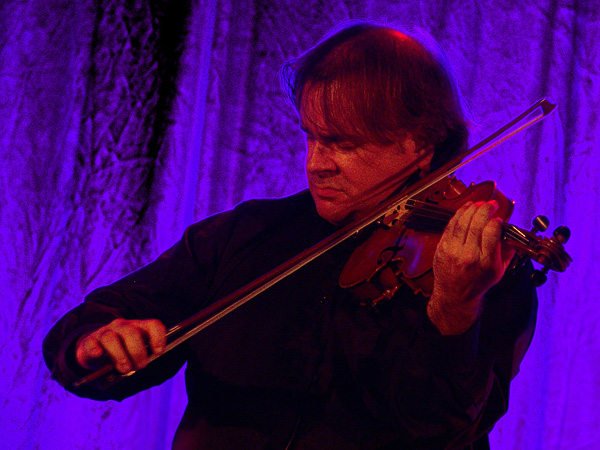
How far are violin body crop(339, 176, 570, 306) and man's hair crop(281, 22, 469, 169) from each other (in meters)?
0.13

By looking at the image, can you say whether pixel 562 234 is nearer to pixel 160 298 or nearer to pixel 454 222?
pixel 454 222

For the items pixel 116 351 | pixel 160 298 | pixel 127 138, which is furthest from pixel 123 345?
pixel 127 138

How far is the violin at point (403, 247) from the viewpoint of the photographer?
79 cm

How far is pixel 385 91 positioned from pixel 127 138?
0.89 m

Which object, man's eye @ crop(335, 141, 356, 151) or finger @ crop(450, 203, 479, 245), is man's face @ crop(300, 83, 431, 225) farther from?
finger @ crop(450, 203, 479, 245)

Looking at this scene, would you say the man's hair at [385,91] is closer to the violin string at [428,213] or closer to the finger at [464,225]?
the violin string at [428,213]

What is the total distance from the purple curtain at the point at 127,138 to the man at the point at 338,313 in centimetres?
48

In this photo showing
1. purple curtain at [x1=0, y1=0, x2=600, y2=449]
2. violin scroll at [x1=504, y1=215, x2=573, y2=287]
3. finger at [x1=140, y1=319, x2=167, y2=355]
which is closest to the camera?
violin scroll at [x1=504, y1=215, x2=573, y2=287]

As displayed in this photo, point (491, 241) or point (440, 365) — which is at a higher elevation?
point (491, 241)

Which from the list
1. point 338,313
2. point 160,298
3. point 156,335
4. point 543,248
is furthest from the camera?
point 160,298

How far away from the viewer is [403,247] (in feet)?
2.93

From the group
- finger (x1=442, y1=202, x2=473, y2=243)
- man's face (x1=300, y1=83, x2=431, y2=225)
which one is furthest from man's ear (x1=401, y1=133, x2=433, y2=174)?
finger (x1=442, y1=202, x2=473, y2=243)

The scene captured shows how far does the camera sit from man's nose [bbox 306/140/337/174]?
1.01 metres

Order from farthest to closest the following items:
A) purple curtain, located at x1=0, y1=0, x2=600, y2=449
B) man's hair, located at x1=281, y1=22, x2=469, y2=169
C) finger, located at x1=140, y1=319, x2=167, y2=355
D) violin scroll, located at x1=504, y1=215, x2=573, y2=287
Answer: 1. purple curtain, located at x1=0, y1=0, x2=600, y2=449
2. man's hair, located at x1=281, y1=22, x2=469, y2=169
3. finger, located at x1=140, y1=319, x2=167, y2=355
4. violin scroll, located at x1=504, y1=215, x2=573, y2=287
